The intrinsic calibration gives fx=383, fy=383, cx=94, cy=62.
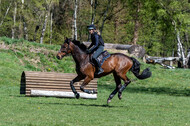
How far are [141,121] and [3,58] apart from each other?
20.9 m

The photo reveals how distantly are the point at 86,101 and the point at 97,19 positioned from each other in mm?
42280


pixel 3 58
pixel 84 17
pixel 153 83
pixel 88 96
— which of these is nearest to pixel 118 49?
pixel 153 83

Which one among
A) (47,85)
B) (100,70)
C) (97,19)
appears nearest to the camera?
(100,70)

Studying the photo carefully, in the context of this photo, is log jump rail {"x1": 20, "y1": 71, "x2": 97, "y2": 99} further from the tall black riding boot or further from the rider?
the rider

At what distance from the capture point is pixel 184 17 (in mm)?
45500

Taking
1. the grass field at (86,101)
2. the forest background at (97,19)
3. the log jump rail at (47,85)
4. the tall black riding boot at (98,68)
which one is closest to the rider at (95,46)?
the tall black riding boot at (98,68)

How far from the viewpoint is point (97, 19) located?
58469 mm

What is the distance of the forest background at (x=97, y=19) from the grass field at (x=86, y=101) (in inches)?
424

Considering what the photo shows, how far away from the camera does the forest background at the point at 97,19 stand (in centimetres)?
4636

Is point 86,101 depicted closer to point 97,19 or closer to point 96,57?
point 96,57

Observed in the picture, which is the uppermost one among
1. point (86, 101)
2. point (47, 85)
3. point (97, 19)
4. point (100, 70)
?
point (97, 19)

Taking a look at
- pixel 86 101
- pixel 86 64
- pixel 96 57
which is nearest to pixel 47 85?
pixel 86 101

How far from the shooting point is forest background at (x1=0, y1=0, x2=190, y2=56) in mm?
46356

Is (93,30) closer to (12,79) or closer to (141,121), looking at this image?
(141,121)
